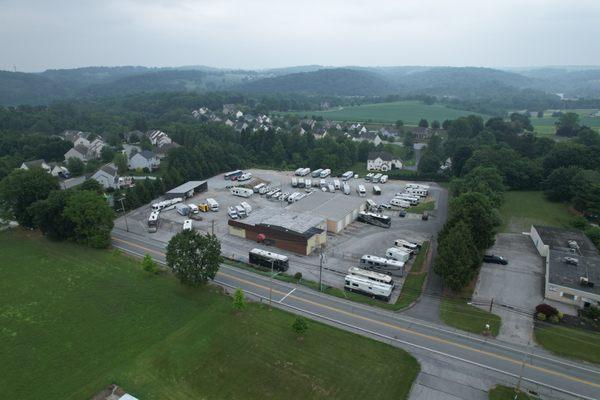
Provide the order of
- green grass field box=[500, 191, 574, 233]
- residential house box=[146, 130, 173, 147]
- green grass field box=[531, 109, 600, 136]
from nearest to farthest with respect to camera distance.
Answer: green grass field box=[500, 191, 574, 233] < residential house box=[146, 130, 173, 147] < green grass field box=[531, 109, 600, 136]

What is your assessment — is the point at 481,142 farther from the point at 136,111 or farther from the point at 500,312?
the point at 136,111

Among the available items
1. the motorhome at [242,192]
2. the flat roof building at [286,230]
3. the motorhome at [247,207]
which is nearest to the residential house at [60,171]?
the motorhome at [242,192]

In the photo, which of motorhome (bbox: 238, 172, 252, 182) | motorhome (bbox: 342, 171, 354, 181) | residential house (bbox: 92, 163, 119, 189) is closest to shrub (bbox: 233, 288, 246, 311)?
motorhome (bbox: 238, 172, 252, 182)

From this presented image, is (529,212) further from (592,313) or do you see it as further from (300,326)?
(300,326)

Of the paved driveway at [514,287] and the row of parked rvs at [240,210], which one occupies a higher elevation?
the row of parked rvs at [240,210]

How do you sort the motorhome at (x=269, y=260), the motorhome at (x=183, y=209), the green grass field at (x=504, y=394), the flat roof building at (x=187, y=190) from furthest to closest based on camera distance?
the flat roof building at (x=187, y=190), the motorhome at (x=183, y=209), the motorhome at (x=269, y=260), the green grass field at (x=504, y=394)

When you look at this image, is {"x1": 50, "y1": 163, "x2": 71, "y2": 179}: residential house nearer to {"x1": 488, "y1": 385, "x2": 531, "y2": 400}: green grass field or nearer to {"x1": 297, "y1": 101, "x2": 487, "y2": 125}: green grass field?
{"x1": 488, "y1": 385, "x2": 531, "y2": 400}: green grass field

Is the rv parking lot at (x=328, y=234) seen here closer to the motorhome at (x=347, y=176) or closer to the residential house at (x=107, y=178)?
the motorhome at (x=347, y=176)
